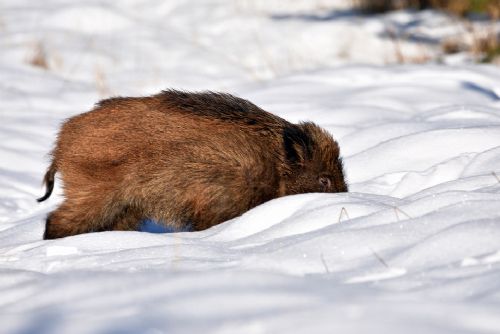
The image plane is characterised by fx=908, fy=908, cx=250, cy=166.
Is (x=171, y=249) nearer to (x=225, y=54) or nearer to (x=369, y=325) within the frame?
(x=369, y=325)

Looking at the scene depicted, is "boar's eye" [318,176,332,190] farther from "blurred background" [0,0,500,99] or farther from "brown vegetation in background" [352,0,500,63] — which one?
"brown vegetation in background" [352,0,500,63]

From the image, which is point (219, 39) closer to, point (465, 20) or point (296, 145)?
point (465, 20)

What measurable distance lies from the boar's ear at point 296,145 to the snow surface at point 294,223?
360mm

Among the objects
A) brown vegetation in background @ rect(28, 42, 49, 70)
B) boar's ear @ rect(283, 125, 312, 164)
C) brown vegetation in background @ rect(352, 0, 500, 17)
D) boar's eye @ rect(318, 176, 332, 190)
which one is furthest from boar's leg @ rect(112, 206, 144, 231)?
brown vegetation in background @ rect(352, 0, 500, 17)

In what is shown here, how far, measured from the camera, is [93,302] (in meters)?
2.88

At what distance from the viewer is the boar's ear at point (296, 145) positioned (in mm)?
4734

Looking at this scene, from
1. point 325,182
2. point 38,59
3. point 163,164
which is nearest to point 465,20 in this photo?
point 38,59

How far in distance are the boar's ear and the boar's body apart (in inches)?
0.9

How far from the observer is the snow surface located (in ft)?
8.67

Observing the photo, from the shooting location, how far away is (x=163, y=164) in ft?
14.4

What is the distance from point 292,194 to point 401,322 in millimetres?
2351

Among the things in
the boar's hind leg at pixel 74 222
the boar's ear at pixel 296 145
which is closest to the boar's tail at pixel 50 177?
the boar's hind leg at pixel 74 222

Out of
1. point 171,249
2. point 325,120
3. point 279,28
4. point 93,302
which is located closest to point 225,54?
point 279,28

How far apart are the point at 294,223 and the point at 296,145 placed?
917mm
